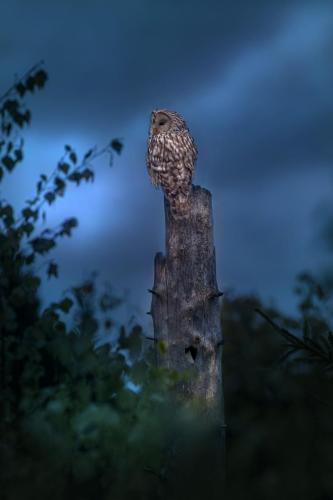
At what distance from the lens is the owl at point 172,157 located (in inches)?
222

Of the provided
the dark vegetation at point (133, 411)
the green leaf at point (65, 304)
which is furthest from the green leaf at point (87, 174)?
the green leaf at point (65, 304)

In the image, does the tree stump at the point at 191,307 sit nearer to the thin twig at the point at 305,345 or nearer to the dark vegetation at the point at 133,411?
the dark vegetation at the point at 133,411

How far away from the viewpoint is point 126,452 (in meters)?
3.42

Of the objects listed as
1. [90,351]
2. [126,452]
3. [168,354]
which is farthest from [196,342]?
[126,452]

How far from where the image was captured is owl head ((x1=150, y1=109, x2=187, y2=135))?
614 cm

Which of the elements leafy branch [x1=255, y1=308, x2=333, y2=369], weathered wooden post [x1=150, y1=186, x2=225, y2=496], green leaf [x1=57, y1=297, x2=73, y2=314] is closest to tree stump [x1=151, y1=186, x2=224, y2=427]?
weathered wooden post [x1=150, y1=186, x2=225, y2=496]

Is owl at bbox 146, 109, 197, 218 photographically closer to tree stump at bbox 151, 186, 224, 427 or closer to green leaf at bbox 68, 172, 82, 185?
tree stump at bbox 151, 186, 224, 427

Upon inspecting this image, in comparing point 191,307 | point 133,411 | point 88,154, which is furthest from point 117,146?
point 133,411

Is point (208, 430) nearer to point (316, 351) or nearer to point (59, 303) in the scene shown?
point (316, 351)

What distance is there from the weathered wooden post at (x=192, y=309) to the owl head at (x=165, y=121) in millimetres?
917

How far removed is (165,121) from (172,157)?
1.93 feet

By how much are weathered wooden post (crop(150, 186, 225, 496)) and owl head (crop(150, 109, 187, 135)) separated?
92 cm

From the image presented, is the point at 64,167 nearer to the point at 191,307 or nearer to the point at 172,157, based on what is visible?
the point at 172,157

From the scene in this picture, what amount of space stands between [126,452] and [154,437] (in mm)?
390
